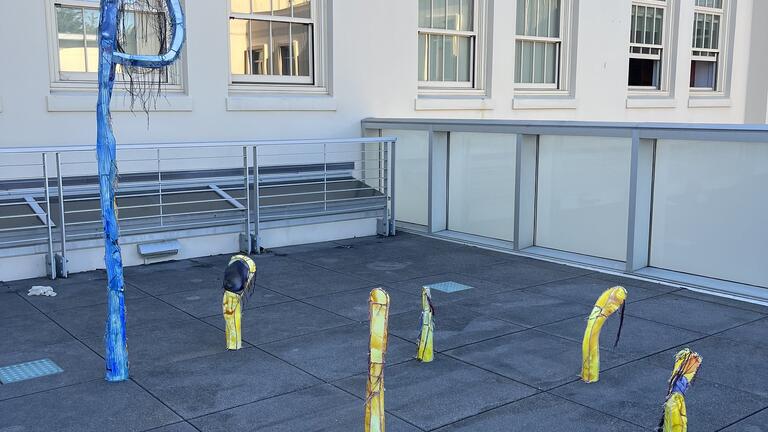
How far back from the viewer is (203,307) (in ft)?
22.1

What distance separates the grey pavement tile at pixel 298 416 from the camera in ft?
14.0

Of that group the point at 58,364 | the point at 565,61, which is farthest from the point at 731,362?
the point at 565,61

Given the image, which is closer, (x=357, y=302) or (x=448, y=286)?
(x=357, y=302)

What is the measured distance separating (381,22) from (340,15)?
30.2 inches

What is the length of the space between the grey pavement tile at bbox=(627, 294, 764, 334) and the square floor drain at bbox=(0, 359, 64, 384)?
4.64 meters

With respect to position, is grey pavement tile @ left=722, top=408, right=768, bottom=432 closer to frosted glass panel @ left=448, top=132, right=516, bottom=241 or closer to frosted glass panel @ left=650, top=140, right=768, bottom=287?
frosted glass panel @ left=650, top=140, right=768, bottom=287

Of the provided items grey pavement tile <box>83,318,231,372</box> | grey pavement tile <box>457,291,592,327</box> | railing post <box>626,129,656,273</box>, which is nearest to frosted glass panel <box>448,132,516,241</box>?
railing post <box>626,129,656,273</box>

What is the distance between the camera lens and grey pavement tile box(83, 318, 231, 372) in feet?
17.6

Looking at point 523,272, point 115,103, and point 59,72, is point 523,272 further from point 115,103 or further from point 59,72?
point 59,72

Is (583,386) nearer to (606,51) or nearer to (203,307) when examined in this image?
(203,307)

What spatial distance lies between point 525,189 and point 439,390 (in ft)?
15.2

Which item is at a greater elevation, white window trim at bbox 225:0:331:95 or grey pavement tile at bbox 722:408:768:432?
white window trim at bbox 225:0:331:95

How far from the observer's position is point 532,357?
5.45 metres

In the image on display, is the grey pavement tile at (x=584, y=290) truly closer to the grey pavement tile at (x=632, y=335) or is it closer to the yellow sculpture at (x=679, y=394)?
the grey pavement tile at (x=632, y=335)
